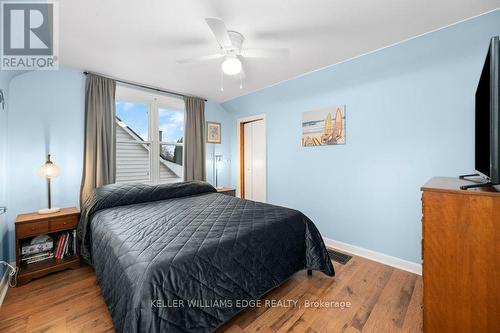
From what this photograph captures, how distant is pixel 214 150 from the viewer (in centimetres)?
445

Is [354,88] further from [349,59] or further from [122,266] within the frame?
[122,266]

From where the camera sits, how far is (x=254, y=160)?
4348 millimetres

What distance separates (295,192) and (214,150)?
197 centimetres

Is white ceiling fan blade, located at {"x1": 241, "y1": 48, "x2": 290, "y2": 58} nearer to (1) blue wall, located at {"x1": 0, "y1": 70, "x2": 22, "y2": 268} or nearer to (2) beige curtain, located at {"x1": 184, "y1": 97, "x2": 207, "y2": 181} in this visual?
(2) beige curtain, located at {"x1": 184, "y1": 97, "x2": 207, "y2": 181}

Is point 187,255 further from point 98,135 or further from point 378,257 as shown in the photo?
point 98,135

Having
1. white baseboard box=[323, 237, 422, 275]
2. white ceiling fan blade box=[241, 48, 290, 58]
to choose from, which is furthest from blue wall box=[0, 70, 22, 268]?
white baseboard box=[323, 237, 422, 275]

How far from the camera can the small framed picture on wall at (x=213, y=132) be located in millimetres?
4305

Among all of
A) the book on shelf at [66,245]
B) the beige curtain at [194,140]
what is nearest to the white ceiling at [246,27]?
the beige curtain at [194,140]

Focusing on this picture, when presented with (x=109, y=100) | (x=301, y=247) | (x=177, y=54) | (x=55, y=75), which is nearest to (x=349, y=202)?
(x=301, y=247)

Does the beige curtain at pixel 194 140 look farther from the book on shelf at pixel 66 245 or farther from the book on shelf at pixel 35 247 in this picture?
the book on shelf at pixel 35 247

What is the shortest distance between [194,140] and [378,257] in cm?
342

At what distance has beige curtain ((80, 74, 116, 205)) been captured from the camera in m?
2.82

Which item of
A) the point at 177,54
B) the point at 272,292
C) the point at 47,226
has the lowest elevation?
the point at 272,292

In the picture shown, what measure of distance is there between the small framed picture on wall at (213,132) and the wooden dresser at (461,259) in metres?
3.69
